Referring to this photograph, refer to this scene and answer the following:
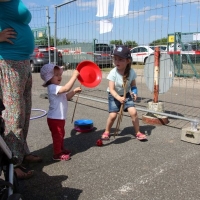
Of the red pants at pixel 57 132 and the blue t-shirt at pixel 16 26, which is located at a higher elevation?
the blue t-shirt at pixel 16 26

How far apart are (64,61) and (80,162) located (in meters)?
5.51

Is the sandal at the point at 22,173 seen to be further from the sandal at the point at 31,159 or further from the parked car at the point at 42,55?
the parked car at the point at 42,55

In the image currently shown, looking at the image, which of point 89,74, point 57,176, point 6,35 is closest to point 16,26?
point 6,35

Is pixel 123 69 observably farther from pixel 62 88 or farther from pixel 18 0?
pixel 18 0

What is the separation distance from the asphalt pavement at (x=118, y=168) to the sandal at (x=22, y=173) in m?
0.05

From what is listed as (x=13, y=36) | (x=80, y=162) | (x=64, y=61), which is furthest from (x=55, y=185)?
(x=64, y=61)

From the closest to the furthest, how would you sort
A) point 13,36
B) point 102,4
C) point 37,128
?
1. point 13,36
2. point 37,128
3. point 102,4

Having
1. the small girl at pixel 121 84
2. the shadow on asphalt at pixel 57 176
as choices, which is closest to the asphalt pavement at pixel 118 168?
the shadow on asphalt at pixel 57 176

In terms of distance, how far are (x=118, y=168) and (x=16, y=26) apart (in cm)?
191

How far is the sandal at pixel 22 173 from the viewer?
282 centimetres

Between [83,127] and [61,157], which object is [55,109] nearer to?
[61,157]

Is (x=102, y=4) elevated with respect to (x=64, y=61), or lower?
elevated

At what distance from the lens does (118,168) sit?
3.06m

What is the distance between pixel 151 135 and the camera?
13.8 ft
